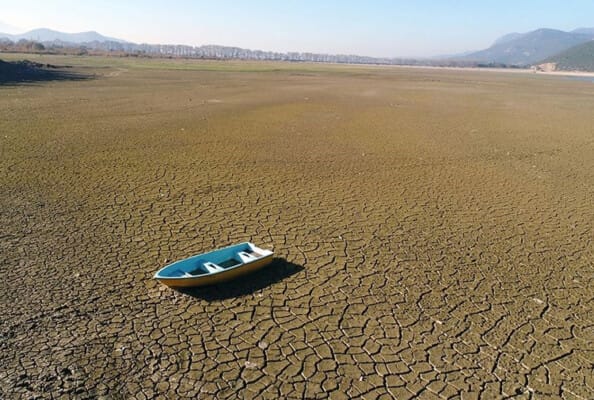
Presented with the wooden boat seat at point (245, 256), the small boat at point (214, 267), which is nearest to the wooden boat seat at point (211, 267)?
the small boat at point (214, 267)

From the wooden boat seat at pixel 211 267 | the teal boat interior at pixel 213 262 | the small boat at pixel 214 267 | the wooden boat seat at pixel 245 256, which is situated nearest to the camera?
the small boat at pixel 214 267

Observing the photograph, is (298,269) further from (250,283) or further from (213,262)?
(213,262)

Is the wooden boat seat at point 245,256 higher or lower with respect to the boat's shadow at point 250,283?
higher

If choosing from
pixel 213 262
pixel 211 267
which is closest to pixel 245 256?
pixel 213 262

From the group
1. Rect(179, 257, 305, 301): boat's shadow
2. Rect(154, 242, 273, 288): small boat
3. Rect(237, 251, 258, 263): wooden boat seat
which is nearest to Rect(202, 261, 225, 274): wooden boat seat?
Rect(154, 242, 273, 288): small boat

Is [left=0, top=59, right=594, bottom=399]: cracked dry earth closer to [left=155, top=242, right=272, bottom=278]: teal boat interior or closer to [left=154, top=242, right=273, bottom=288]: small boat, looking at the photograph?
[left=154, top=242, right=273, bottom=288]: small boat

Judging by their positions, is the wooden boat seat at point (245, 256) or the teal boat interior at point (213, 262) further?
the wooden boat seat at point (245, 256)

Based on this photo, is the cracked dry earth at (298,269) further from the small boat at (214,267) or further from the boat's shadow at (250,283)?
the small boat at (214,267)

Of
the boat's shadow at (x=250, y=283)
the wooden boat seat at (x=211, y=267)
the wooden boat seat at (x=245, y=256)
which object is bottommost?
the boat's shadow at (x=250, y=283)
